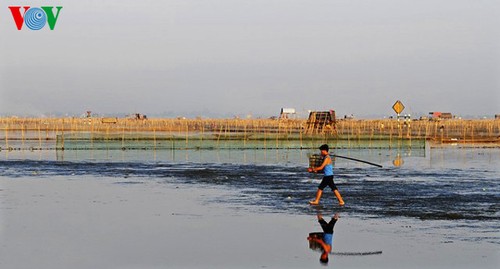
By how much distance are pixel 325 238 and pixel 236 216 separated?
3491mm

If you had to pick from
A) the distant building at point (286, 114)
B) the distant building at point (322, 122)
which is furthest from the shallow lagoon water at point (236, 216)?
the distant building at point (286, 114)

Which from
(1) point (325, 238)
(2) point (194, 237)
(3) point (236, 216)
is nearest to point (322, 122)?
(3) point (236, 216)

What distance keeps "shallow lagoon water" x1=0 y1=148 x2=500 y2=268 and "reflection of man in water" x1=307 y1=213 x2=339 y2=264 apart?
0.16m

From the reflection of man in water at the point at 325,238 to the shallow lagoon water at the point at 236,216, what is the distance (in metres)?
0.16

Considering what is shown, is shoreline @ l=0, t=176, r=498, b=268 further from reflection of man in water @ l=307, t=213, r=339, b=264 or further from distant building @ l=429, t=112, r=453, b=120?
distant building @ l=429, t=112, r=453, b=120

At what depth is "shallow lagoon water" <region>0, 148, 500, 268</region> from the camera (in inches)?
504

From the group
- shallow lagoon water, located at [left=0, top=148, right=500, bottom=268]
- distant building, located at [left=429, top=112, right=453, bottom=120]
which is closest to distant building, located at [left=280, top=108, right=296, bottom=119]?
distant building, located at [left=429, top=112, right=453, bottom=120]

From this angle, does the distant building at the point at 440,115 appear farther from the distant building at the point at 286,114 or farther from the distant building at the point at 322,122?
the distant building at the point at 322,122

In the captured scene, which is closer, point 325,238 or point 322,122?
point 325,238

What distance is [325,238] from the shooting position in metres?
14.7

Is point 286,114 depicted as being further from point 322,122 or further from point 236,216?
point 236,216

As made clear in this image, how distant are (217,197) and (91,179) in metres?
7.47

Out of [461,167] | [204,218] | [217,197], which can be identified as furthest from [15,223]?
[461,167]

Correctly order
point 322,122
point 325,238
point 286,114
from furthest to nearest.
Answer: point 286,114 → point 322,122 → point 325,238
